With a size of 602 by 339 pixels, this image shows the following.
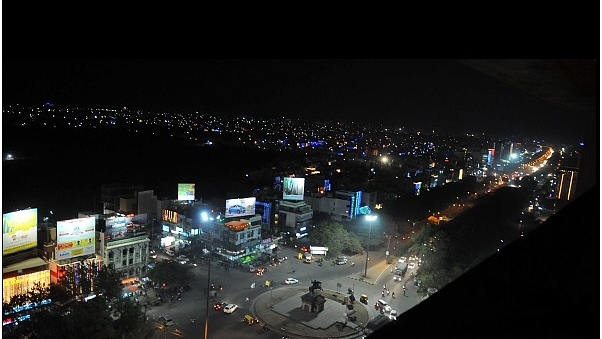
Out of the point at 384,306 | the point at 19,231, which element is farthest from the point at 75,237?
the point at 384,306

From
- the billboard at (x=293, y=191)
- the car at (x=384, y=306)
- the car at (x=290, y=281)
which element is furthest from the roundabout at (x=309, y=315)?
the billboard at (x=293, y=191)

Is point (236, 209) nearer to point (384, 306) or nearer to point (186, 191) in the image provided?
point (186, 191)

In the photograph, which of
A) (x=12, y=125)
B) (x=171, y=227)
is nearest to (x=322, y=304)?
(x=171, y=227)

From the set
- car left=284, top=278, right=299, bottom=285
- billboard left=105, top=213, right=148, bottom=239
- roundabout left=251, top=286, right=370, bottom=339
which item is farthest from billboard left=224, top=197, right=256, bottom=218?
roundabout left=251, top=286, right=370, bottom=339

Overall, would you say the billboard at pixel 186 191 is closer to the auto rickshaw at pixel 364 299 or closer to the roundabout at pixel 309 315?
the roundabout at pixel 309 315

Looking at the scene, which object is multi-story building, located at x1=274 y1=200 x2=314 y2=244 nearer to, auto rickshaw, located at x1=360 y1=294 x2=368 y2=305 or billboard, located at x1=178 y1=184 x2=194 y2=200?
billboard, located at x1=178 y1=184 x2=194 y2=200

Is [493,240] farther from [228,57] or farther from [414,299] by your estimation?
[228,57]

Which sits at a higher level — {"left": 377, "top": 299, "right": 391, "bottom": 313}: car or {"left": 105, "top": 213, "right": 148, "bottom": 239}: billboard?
{"left": 105, "top": 213, "right": 148, "bottom": 239}: billboard
